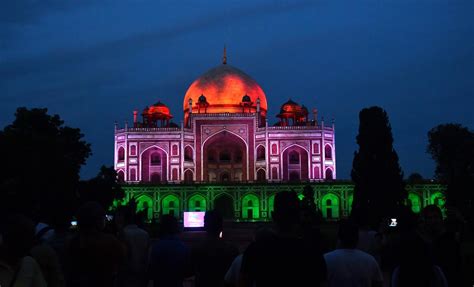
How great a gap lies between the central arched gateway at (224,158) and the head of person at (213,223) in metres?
55.4

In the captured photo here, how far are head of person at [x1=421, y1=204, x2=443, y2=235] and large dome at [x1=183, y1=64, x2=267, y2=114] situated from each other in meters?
57.2

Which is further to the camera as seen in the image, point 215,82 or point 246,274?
point 215,82

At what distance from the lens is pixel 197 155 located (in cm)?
6247

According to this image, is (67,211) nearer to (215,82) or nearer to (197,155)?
(197,155)

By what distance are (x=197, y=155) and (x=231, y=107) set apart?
6.51m

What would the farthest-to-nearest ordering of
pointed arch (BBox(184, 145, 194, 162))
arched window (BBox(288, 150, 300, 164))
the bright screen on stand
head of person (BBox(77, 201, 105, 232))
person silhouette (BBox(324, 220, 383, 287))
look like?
pointed arch (BBox(184, 145, 194, 162))
arched window (BBox(288, 150, 300, 164))
the bright screen on stand
person silhouette (BBox(324, 220, 383, 287))
head of person (BBox(77, 201, 105, 232))

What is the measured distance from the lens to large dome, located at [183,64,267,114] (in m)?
66.1

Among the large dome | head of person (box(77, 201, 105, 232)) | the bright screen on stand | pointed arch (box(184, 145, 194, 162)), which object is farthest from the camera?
the large dome

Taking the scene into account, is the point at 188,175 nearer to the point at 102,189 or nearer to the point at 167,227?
the point at 102,189

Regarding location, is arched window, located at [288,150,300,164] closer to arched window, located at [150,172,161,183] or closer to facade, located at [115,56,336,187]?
facade, located at [115,56,336,187]

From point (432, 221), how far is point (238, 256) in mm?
3060

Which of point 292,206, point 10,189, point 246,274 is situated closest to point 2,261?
point 246,274

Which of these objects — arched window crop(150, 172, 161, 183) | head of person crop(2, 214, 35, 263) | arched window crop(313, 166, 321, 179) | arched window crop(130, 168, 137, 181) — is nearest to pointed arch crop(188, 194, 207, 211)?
arched window crop(150, 172, 161, 183)

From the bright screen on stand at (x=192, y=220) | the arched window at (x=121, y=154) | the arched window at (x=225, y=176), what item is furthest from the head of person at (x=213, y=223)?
the arched window at (x=225, y=176)
